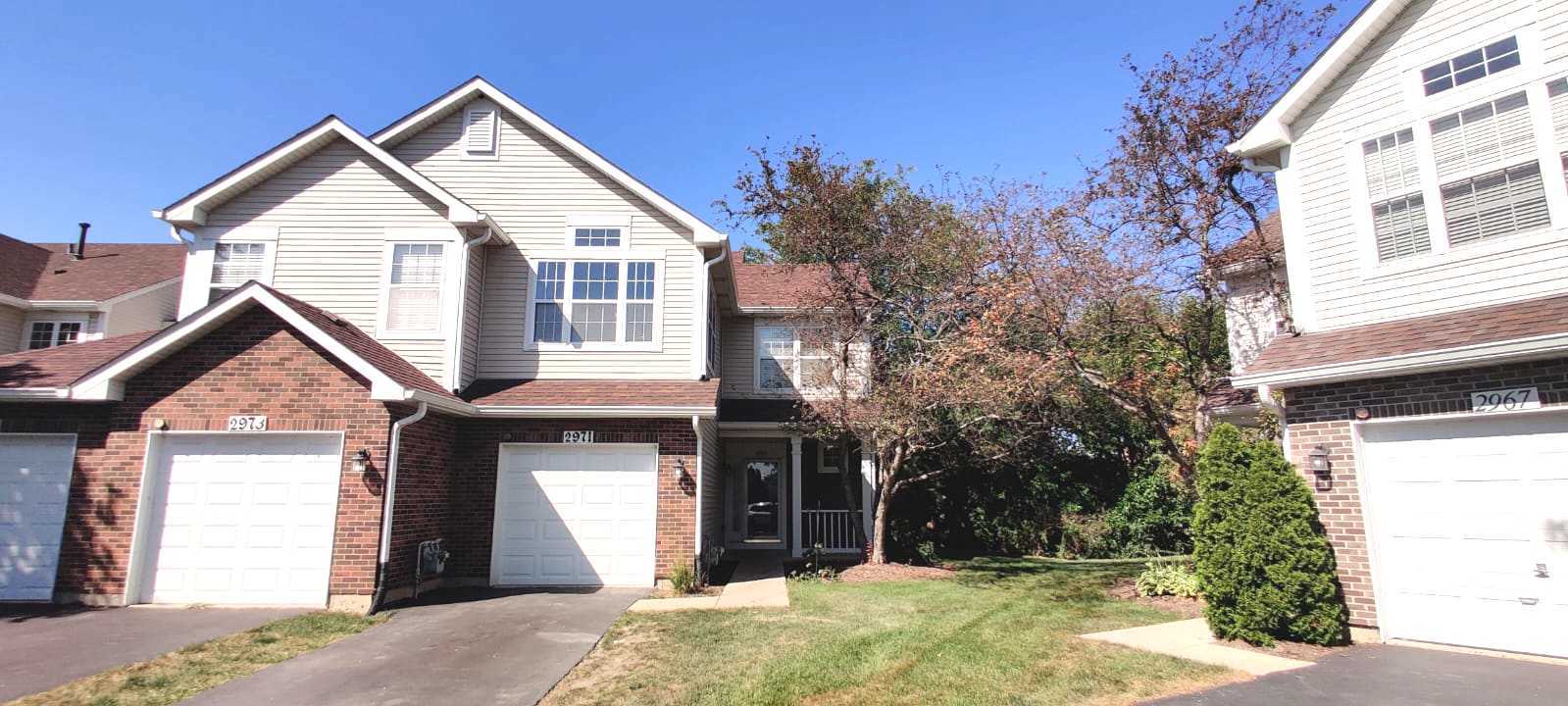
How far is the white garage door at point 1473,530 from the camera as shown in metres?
7.16

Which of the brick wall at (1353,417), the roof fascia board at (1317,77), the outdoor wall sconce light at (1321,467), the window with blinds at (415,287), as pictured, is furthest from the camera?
the window with blinds at (415,287)

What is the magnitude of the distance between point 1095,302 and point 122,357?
1396cm

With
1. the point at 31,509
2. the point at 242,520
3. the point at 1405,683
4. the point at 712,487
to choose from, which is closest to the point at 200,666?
the point at 242,520

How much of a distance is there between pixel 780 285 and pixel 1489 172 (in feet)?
44.5

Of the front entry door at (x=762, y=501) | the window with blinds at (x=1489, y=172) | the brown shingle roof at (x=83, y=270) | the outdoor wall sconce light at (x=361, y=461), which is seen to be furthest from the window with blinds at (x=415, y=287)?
the window with blinds at (x=1489, y=172)

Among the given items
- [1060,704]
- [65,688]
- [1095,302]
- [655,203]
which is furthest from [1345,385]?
[65,688]

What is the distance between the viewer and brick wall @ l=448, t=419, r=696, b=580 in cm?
1243

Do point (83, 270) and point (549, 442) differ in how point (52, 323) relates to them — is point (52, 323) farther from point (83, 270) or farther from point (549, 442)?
point (549, 442)

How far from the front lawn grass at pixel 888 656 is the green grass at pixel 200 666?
3230 millimetres

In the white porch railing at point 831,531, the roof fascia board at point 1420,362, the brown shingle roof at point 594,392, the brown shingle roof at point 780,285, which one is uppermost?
the brown shingle roof at point 780,285

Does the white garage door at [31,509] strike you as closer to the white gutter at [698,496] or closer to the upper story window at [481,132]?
the upper story window at [481,132]

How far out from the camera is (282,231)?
1332cm

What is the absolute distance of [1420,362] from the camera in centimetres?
750

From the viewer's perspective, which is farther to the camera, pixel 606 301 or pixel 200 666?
pixel 606 301
